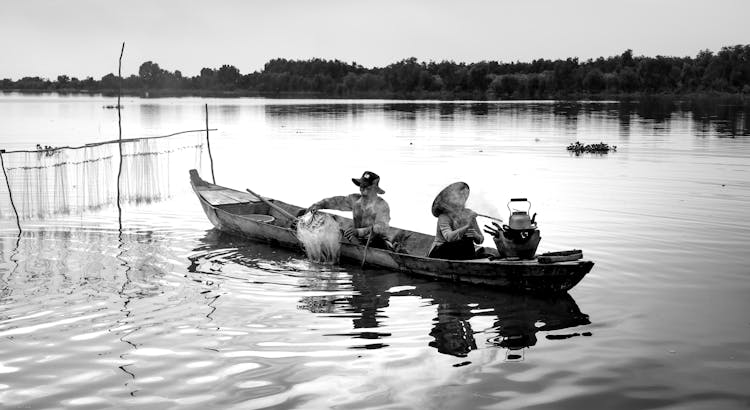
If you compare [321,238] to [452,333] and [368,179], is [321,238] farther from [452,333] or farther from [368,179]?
[452,333]

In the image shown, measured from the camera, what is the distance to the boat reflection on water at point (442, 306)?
874cm

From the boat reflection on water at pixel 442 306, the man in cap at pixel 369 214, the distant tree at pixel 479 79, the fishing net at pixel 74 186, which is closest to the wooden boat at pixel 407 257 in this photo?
the boat reflection on water at pixel 442 306

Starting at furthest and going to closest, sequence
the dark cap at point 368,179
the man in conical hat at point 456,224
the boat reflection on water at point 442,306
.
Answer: the dark cap at point 368,179, the man in conical hat at point 456,224, the boat reflection on water at point 442,306

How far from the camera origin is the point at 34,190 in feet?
67.4

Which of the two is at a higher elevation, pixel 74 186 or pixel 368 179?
pixel 368 179

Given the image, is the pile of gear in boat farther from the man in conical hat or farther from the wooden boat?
the wooden boat

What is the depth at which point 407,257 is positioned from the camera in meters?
11.5

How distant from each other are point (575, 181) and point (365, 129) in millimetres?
28982

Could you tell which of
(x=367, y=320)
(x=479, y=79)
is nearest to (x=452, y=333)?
(x=367, y=320)

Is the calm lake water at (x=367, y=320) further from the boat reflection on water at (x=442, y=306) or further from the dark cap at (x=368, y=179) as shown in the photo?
the dark cap at (x=368, y=179)

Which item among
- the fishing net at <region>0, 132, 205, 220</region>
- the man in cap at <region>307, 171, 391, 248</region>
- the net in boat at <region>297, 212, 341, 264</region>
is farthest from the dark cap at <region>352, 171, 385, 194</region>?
the fishing net at <region>0, 132, 205, 220</region>

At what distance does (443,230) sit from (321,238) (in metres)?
2.25

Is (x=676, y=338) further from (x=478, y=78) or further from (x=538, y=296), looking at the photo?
(x=478, y=78)

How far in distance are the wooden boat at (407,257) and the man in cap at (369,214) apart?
0.29 metres
